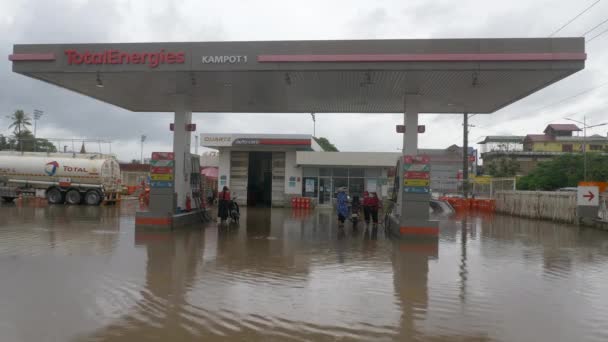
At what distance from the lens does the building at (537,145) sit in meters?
69.4

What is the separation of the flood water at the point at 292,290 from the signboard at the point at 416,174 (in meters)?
1.87

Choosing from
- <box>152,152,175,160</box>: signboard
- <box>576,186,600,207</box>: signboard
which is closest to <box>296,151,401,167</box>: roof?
<box>576,186,600,207</box>: signboard

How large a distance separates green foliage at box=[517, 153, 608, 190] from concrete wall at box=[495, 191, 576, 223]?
891 inches

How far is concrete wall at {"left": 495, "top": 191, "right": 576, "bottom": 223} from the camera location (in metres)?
19.6

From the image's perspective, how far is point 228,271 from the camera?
7934 millimetres

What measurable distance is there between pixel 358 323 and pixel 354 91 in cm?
1026

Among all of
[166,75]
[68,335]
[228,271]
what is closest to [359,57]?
[166,75]

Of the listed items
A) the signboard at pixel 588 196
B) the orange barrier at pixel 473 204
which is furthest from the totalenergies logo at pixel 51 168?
the signboard at pixel 588 196

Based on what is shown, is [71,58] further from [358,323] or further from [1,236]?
[358,323]

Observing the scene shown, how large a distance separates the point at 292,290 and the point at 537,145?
79242 millimetres

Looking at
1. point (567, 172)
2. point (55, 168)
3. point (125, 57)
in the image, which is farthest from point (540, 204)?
point (567, 172)

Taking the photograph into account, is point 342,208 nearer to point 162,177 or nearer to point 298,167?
point 162,177

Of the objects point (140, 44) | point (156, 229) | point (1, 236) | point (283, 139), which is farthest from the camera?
point (283, 139)

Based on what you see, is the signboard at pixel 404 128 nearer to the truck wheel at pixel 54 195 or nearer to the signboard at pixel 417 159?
the signboard at pixel 417 159
